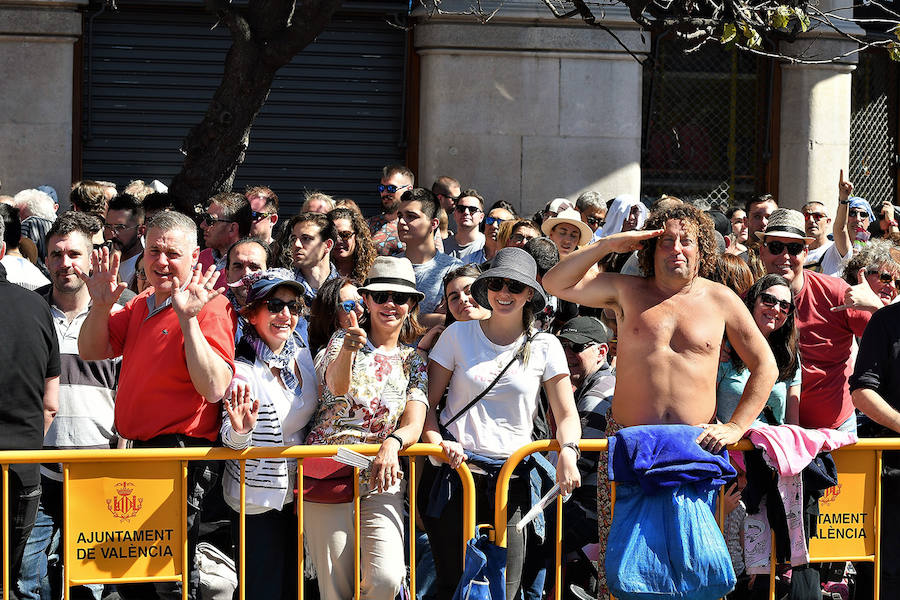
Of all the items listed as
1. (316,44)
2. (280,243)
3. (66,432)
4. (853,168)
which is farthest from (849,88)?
(66,432)

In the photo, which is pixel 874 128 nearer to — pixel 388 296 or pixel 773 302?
pixel 773 302

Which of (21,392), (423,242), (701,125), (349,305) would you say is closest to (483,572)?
(349,305)

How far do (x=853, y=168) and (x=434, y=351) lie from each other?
27.8 feet

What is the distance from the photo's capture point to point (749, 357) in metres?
5.99

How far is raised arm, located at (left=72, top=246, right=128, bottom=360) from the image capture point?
221 inches

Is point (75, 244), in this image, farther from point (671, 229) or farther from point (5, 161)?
point (5, 161)

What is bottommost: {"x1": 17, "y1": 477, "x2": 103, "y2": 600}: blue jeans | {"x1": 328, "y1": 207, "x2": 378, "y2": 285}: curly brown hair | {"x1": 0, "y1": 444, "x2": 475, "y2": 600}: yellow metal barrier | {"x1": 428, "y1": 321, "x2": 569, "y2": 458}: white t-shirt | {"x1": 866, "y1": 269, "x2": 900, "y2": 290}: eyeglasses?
{"x1": 17, "y1": 477, "x2": 103, "y2": 600}: blue jeans

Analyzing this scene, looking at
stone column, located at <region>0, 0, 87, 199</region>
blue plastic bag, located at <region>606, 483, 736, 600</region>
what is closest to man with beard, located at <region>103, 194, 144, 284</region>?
stone column, located at <region>0, 0, 87, 199</region>

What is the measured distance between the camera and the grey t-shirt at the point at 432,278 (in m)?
8.05

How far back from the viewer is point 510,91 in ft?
38.4

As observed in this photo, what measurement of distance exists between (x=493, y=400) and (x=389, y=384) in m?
0.50

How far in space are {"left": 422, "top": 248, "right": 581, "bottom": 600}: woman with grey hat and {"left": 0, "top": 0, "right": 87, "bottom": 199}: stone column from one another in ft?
20.7

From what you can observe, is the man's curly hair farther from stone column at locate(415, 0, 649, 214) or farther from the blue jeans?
stone column at locate(415, 0, 649, 214)

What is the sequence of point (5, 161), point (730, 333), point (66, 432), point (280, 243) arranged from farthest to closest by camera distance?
1. point (5, 161)
2. point (280, 243)
3. point (66, 432)
4. point (730, 333)
